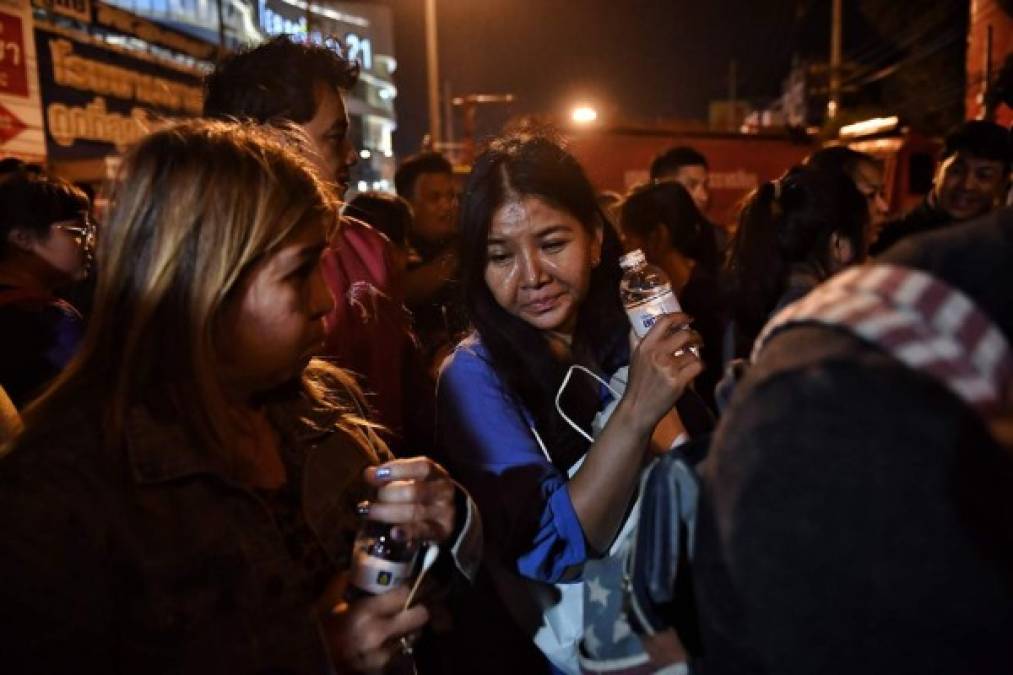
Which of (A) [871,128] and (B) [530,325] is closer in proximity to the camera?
(B) [530,325]

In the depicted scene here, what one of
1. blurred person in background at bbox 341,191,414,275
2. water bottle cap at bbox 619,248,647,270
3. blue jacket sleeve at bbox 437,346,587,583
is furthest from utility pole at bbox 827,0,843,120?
blue jacket sleeve at bbox 437,346,587,583

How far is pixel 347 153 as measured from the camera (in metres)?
2.78

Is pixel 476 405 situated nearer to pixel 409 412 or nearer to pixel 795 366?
pixel 409 412

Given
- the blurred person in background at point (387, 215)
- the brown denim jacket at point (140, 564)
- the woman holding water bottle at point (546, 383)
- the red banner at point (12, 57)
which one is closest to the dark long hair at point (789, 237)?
the woman holding water bottle at point (546, 383)

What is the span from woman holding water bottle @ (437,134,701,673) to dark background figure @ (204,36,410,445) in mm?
446

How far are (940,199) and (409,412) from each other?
152 inches

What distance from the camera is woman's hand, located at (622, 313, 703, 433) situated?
71.7 inches

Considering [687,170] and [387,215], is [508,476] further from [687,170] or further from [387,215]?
[687,170]

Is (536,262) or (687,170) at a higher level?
(687,170)

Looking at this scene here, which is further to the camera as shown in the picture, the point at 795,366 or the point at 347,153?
the point at 347,153

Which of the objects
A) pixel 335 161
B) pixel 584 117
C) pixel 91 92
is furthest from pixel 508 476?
pixel 584 117

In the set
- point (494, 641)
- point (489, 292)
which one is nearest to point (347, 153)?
point (489, 292)

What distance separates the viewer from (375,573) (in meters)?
1.33

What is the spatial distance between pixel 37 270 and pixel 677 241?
3430mm
